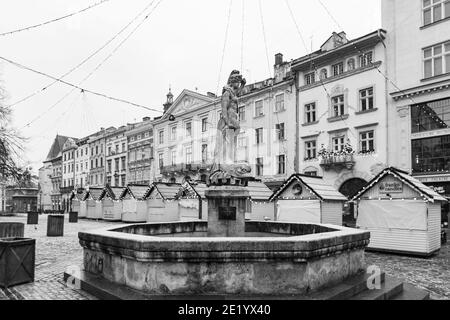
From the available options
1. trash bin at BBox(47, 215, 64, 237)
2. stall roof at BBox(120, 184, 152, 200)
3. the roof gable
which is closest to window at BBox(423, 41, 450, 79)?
the roof gable

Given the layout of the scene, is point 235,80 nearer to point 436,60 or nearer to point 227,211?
point 227,211

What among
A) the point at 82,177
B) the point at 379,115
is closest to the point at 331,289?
the point at 379,115

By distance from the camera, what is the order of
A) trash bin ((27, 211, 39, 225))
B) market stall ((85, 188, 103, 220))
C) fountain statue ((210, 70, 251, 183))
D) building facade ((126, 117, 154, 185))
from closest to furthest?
fountain statue ((210, 70, 251, 183)), trash bin ((27, 211, 39, 225)), market stall ((85, 188, 103, 220)), building facade ((126, 117, 154, 185))

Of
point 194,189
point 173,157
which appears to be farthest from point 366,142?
point 173,157

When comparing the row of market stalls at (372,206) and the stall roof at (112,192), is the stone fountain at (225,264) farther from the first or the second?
the stall roof at (112,192)

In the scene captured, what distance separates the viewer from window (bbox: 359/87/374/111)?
90.5ft

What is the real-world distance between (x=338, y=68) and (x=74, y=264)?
83.4 feet

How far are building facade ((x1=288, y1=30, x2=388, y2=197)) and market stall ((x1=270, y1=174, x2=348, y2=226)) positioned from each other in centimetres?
824

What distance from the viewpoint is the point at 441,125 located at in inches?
918

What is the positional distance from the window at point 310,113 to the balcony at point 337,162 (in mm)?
3865

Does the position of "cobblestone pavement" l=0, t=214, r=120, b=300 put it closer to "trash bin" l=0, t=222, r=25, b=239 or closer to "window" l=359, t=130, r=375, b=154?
"trash bin" l=0, t=222, r=25, b=239

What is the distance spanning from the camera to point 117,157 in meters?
59.3

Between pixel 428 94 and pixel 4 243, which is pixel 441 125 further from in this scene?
pixel 4 243
